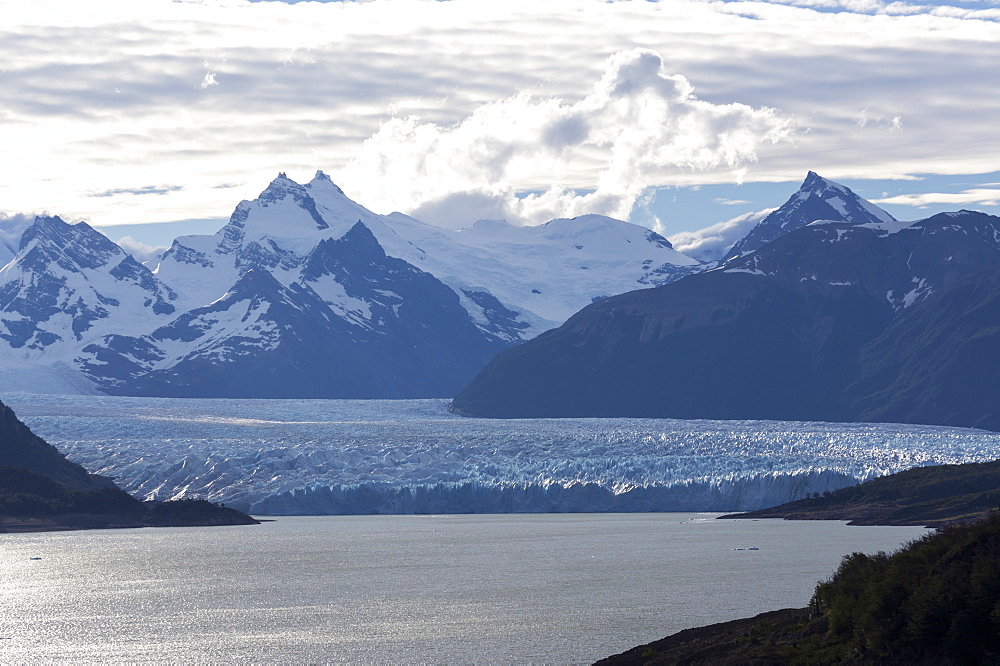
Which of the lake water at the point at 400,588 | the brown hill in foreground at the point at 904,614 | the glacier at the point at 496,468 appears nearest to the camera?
the brown hill in foreground at the point at 904,614

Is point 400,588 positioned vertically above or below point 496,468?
below

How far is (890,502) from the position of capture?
113500 millimetres

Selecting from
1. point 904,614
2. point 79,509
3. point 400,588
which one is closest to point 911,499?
point 400,588

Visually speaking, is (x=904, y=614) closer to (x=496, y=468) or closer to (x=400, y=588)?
(x=400, y=588)

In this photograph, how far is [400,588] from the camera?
67.1 meters

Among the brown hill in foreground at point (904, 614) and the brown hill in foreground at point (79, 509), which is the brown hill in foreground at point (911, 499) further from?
the brown hill in foreground at point (904, 614)

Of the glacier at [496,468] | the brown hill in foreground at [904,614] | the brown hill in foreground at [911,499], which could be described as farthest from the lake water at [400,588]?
the glacier at [496,468]

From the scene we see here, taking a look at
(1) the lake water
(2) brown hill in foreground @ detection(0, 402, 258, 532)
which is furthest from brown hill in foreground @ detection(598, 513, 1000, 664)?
(2) brown hill in foreground @ detection(0, 402, 258, 532)

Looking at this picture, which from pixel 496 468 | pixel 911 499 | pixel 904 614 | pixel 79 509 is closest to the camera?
pixel 904 614

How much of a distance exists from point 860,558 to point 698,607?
19.1 metres

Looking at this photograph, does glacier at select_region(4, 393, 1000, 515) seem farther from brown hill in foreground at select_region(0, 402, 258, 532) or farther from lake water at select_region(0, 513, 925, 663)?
lake water at select_region(0, 513, 925, 663)

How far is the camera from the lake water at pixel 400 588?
161ft

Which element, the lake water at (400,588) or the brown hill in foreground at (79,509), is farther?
the brown hill in foreground at (79,509)

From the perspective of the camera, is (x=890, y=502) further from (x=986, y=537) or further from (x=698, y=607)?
(x=986, y=537)
